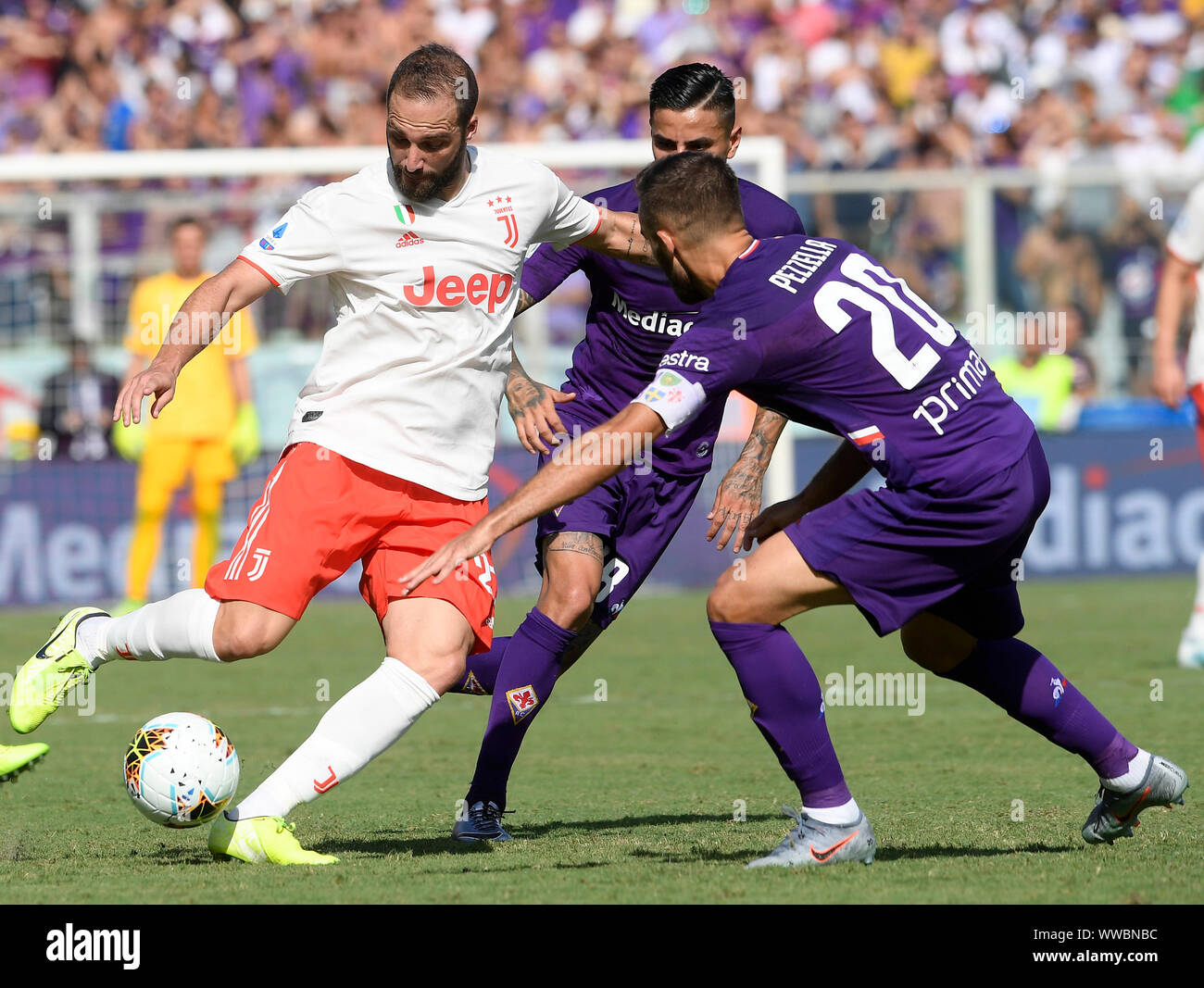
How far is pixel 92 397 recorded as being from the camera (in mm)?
13703

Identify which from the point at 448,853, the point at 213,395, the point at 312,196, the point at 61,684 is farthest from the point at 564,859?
the point at 213,395

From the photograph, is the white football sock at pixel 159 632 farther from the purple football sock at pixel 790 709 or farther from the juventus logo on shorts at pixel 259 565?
the purple football sock at pixel 790 709

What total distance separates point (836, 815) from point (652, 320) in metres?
2.09

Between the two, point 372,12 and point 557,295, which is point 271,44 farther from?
point 557,295

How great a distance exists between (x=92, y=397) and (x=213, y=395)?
A: 208cm

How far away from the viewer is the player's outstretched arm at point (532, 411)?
19.0 feet

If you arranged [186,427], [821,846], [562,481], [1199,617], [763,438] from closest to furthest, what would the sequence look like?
[562,481]
[821,846]
[763,438]
[1199,617]
[186,427]

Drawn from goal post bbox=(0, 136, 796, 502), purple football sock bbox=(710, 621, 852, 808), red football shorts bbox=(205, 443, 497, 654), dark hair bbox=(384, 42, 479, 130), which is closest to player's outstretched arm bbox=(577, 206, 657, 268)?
dark hair bbox=(384, 42, 479, 130)

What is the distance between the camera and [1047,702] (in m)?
5.24

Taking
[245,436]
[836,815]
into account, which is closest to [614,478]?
[836,815]

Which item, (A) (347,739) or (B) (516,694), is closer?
(A) (347,739)

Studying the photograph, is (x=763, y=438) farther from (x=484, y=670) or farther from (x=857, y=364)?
(x=484, y=670)

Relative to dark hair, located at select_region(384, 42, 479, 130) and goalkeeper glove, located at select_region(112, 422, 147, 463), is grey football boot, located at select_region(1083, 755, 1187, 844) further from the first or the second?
goalkeeper glove, located at select_region(112, 422, 147, 463)

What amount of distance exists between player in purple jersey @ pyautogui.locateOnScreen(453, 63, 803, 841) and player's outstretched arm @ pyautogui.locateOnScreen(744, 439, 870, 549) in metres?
0.12
